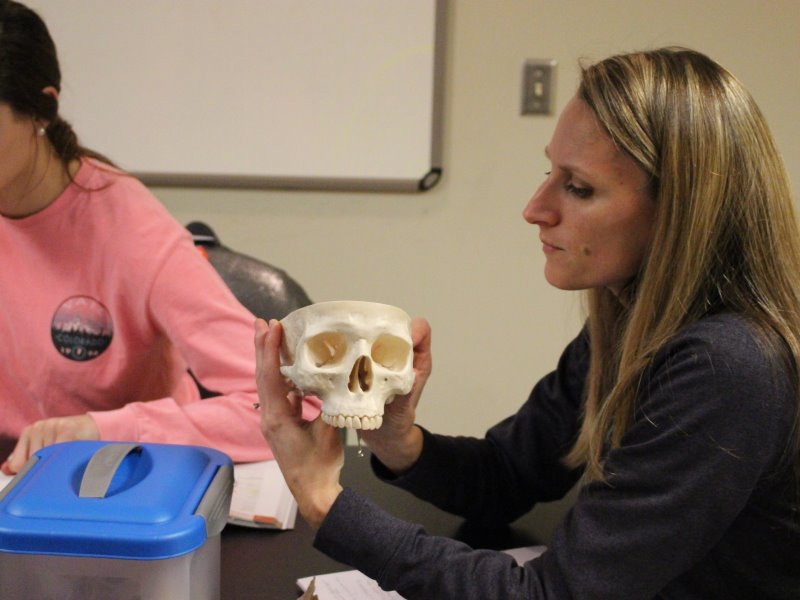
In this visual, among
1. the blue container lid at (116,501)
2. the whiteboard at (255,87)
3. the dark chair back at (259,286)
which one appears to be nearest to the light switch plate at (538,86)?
the whiteboard at (255,87)

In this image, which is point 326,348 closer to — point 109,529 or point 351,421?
point 351,421

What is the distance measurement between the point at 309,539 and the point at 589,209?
0.52 meters

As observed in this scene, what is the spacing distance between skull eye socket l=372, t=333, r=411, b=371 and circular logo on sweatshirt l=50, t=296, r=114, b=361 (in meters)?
0.61

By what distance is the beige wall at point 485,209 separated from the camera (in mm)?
2316

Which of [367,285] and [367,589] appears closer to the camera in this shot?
[367,589]

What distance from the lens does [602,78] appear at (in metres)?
0.94

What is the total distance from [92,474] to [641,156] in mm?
645

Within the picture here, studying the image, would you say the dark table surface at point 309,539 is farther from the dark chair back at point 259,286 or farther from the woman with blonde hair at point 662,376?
the dark chair back at point 259,286

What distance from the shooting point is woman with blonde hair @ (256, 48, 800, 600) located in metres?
0.81

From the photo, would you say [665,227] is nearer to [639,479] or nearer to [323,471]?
[639,479]

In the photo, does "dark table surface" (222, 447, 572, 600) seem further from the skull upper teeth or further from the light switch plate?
the light switch plate

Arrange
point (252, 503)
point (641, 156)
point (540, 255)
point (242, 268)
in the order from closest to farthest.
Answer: point (641, 156) → point (252, 503) → point (242, 268) → point (540, 255)

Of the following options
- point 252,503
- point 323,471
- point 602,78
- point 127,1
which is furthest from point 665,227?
point 127,1

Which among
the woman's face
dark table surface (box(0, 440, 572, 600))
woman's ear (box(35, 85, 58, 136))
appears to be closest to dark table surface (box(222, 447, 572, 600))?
dark table surface (box(0, 440, 572, 600))
